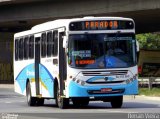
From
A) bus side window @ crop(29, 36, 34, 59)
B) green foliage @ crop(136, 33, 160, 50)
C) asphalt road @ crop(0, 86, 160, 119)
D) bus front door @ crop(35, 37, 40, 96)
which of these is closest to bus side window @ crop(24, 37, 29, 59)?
bus side window @ crop(29, 36, 34, 59)

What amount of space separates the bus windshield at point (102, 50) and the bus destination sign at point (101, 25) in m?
0.30

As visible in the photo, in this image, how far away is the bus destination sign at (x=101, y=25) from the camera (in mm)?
22391

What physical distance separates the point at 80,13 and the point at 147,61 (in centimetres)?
1335

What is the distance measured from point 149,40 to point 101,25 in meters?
86.7

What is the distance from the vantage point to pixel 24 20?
5162 cm

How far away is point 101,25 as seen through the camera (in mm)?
22594

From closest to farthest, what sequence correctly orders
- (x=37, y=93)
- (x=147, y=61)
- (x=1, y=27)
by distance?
→ 1. (x=37, y=93)
2. (x=147, y=61)
3. (x=1, y=27)

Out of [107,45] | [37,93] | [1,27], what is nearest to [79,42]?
[107,45]

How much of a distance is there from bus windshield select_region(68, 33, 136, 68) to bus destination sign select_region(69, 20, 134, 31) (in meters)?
0.30

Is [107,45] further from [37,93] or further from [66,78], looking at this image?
[37,93]

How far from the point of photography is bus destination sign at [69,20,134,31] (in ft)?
73.5

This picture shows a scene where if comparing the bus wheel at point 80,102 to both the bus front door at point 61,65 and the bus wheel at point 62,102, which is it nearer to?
the bus wheel at point 62,102

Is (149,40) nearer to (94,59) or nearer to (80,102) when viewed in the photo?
(80,102)

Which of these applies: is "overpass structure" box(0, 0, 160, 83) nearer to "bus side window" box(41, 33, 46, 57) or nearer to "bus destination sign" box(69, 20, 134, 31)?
"bus side window" box(41, 33, 46, 57)
